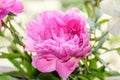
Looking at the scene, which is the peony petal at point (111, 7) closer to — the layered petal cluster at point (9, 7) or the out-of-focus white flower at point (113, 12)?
the out-of-focus white flower at point (113, 12)

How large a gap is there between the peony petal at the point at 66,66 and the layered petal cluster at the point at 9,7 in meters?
0.11

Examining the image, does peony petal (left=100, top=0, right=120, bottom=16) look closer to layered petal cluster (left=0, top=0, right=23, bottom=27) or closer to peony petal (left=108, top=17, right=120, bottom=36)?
peony petal (left=108, top=17, right=120, bottom=36)

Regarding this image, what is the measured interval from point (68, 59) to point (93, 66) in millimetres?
131

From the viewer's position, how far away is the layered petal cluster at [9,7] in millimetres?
501

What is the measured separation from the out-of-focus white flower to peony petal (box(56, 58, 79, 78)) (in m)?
0.07

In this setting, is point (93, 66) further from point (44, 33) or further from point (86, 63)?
point (44, 33)

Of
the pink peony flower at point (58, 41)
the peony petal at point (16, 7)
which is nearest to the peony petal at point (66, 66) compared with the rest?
the pink peony flower at point (58, 41)

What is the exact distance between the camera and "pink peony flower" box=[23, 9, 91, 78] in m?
0.46

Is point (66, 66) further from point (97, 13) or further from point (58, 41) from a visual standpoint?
point (97, 13)

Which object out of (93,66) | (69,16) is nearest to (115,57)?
(93,66)

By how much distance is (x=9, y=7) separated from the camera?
20.1 inches

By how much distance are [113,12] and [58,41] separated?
9 cm

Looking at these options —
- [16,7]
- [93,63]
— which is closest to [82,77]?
[93,63]

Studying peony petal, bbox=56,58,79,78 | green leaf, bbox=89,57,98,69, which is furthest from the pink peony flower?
green leaf, bbox=89,57,98,69
